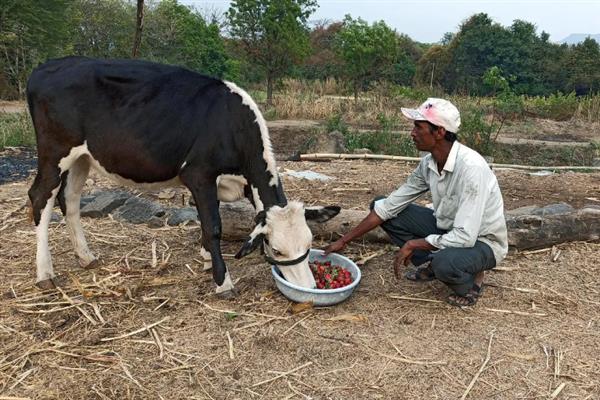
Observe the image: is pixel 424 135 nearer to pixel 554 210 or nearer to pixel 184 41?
pixel 554 210

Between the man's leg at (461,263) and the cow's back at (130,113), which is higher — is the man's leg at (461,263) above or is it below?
below

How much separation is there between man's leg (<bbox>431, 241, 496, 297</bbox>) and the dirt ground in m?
0.29

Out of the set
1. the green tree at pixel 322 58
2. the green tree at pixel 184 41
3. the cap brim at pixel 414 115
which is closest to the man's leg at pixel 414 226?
the cap brim at pixel 414 115

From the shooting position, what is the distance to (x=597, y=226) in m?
4.99

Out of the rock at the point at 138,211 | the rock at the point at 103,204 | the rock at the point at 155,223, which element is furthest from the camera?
the rock at the point at 103,204

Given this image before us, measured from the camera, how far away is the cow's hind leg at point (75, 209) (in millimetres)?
4375

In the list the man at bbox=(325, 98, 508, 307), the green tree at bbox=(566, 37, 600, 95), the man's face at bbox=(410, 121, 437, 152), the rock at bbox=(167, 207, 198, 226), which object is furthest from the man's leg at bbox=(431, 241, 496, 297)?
the green tree at bbox=(566, 37, 600, 95)

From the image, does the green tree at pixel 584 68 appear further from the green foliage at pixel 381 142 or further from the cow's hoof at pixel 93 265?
the cow's hoof at pixel 93 265

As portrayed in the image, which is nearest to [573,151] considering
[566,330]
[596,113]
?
[596,113]

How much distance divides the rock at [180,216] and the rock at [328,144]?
5016 millimetres

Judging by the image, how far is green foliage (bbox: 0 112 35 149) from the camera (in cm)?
946

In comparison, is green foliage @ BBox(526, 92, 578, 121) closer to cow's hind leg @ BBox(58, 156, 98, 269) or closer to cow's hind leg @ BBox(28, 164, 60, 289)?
cow's hind leg @ BBox(58, 156, 98, 269)

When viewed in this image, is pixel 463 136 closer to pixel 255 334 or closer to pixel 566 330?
pixel 566 330

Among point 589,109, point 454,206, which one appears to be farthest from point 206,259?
point 589,109
